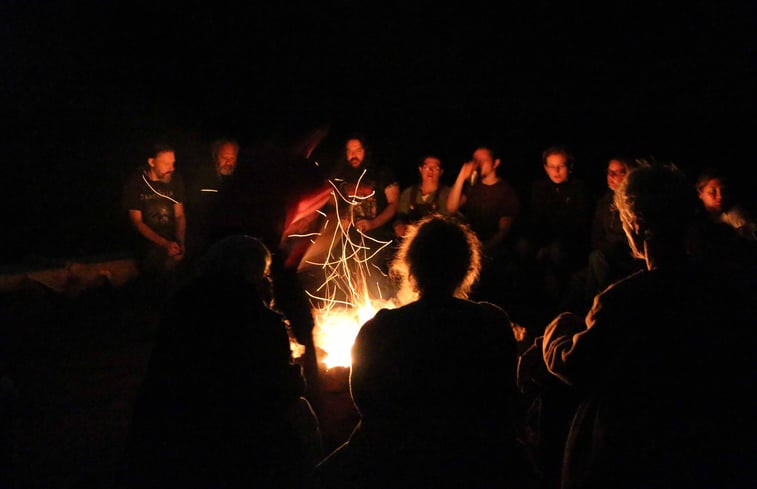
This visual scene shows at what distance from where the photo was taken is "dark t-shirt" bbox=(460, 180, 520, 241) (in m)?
6.99

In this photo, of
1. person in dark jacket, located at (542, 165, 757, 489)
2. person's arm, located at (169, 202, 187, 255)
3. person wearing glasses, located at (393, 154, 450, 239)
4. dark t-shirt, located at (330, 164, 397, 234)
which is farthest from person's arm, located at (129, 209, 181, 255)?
person in dark jacket, located at (542, 165, 757, 489)

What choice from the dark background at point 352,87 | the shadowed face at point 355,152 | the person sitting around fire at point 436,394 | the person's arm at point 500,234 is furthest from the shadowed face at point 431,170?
the person sitting around fire at point 436,394

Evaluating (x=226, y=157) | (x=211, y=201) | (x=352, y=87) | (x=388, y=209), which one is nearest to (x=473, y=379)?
(x=211, y=201)

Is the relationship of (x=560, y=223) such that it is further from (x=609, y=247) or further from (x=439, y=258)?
(x=439, y=258)

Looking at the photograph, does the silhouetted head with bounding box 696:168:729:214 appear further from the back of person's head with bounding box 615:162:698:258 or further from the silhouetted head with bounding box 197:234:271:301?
the silhouetted head with bounding box 197:234:271:301

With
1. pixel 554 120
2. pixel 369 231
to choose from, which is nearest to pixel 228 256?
pixel 369 231

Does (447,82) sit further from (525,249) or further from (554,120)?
(525,249)

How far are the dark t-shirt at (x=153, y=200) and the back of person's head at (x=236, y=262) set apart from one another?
14.3 feet

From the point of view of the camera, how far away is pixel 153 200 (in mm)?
6719

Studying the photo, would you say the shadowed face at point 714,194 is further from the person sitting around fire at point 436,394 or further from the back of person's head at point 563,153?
the person sitting around fire at point 436,394

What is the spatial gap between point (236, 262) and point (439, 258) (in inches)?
30.5

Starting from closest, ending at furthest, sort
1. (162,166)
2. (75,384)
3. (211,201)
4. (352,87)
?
(211,201)
(75,384)
(162,166)
(352,87)

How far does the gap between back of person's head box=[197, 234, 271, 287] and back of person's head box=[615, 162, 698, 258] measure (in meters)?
1.40

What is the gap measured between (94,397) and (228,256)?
277 centimetres
